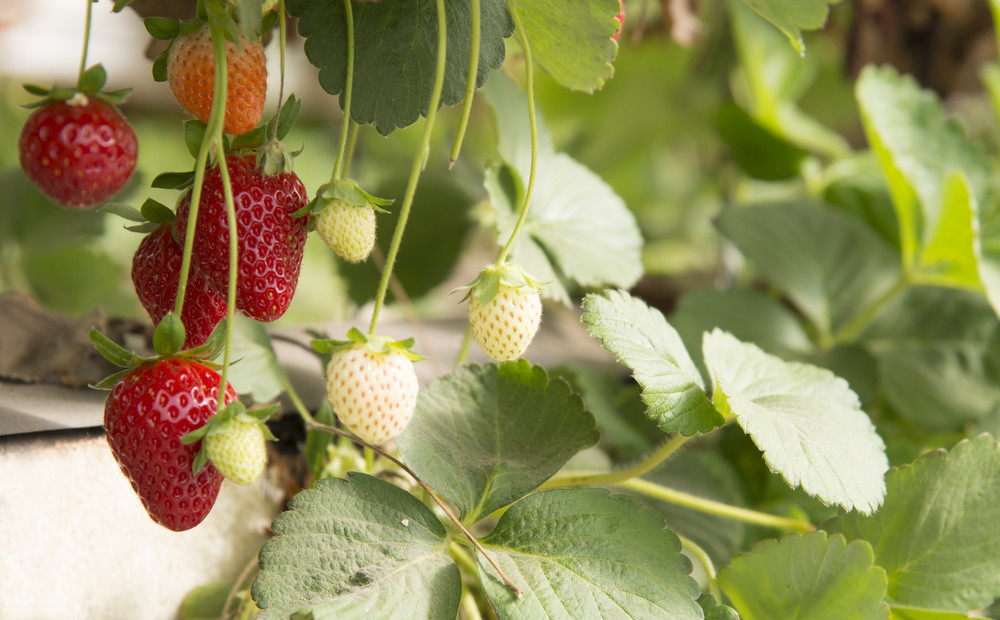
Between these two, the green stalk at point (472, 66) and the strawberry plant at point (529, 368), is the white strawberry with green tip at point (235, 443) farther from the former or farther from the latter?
the green stalk at point (472, 66)

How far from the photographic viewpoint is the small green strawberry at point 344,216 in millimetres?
468

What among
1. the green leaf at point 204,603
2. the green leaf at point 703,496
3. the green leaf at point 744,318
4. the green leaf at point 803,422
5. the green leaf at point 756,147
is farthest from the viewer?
the green leaf at point 756,147

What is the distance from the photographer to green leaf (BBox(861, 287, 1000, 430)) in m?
0.92

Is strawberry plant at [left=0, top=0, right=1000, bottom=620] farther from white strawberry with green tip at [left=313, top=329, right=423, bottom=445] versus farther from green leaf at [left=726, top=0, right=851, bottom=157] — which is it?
green leaf at [left=726, top=0, right=851, bottom=157]

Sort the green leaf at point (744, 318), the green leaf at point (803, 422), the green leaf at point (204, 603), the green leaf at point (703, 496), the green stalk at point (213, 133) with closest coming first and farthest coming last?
the green stalk at point (213, 133), the green leaf at point (803, 422), the green leaf at point (204, 603), the green leaf at point (703, 496), the green leaf at point (744, 318)

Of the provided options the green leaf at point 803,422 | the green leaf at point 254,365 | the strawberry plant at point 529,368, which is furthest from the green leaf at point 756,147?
the green leaf at point 254,365

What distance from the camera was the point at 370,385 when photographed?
455mm

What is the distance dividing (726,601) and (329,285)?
45.4 inches

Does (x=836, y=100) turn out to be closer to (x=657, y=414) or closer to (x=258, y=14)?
(x=657, y=414)

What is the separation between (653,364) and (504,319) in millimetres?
130

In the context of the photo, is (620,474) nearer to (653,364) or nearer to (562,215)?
(653,364)

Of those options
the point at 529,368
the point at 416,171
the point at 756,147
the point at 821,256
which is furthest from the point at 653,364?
the point at 756,147

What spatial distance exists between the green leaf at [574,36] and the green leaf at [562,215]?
5.8 inches

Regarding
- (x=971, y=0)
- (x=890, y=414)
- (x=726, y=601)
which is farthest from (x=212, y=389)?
(x=971, y=0)
